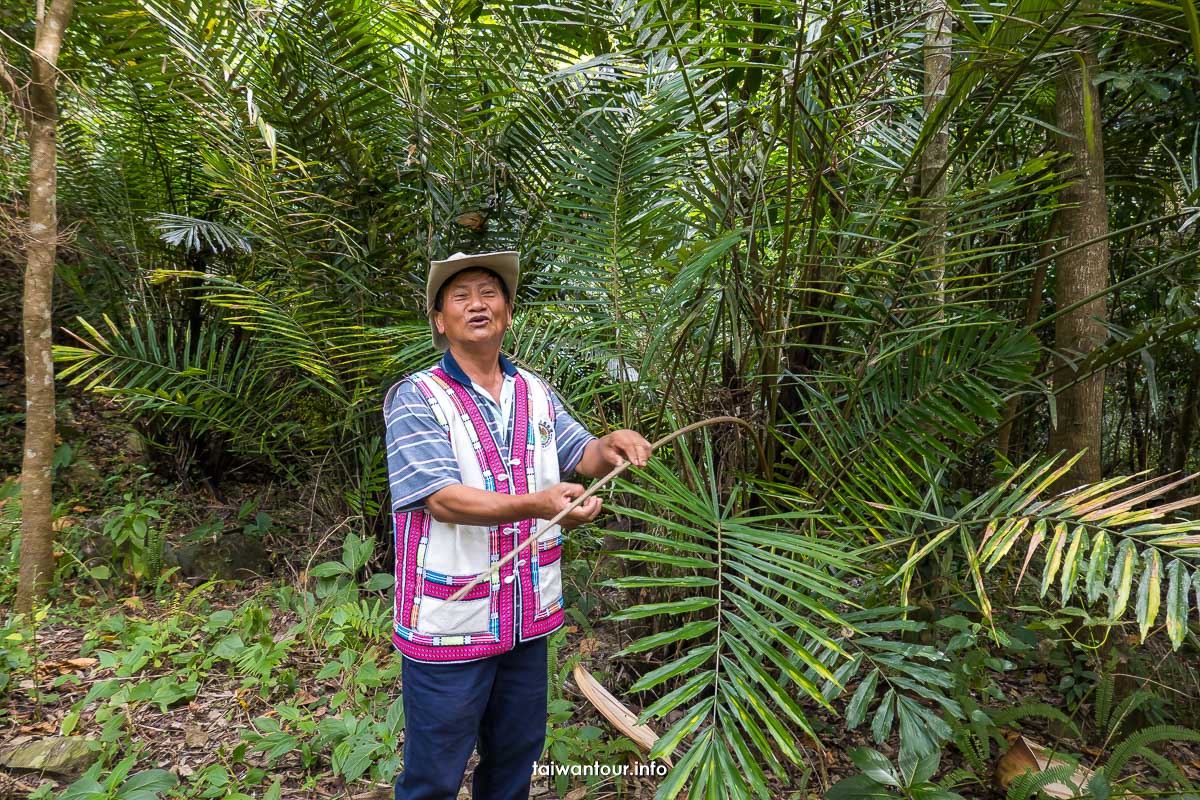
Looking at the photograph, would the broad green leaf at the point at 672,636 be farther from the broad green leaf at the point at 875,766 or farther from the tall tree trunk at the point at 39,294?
the tall tree trunk at the point at 39,294

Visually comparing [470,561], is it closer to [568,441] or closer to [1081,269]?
[568,441]

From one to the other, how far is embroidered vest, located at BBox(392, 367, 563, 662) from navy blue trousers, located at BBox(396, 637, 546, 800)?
57mm

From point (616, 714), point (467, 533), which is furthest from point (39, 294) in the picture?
point (616, 714)

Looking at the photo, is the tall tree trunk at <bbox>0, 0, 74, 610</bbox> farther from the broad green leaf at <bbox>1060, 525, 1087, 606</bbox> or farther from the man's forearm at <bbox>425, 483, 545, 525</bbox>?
the broad green leaf at <bbox>1060, 525, 1087, 606</bbox>

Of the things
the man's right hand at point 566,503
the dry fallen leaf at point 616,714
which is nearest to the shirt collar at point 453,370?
the man's right hand at point 566,503

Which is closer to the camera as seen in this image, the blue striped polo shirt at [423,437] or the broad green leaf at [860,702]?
the blue striped polo shirt at [423,437]

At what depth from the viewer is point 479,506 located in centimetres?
108

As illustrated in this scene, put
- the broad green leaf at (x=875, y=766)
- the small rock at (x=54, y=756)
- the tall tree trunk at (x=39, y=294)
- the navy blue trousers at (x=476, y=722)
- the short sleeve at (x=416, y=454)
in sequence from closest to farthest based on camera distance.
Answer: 1. the short sleeve at (x=416, y=454)
2. the navy blue trousers at (x=476, y=722)
3. the broad green leaf at (x=875, y=766)
4. the small rock at (x=54, y=756)
5. the tall tree trunk at (x=39, y=294)

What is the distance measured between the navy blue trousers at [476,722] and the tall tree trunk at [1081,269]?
1.65 meters

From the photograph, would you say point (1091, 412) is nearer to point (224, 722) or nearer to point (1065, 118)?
point (1065, 118)

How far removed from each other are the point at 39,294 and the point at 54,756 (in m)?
1.58

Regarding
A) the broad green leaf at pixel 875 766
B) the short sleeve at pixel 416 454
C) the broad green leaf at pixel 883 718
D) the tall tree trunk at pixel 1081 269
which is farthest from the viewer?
the tall tree trunk at pixel 1081 269

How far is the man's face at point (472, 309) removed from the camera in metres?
1.28

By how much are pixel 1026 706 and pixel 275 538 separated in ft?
10.1
